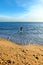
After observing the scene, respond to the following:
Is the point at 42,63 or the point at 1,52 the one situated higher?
the point at 1,52

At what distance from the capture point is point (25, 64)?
6.96 metres

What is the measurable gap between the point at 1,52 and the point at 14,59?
1327 mm

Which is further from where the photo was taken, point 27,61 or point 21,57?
point 21,57

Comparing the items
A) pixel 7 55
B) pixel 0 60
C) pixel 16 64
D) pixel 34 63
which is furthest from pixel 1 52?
pixel 34 63

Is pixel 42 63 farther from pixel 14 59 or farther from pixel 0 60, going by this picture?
pixel 0 60

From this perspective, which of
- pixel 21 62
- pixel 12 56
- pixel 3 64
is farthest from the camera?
pixel 12 56

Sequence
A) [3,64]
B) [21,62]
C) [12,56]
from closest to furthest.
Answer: [3,64] → [21,62] → [12,56]

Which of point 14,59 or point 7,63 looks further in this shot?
point 14,59

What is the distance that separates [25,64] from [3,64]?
1.31 metres

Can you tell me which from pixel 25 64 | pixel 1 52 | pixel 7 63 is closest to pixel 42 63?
pixel 25 64

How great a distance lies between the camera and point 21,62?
7.16 meters

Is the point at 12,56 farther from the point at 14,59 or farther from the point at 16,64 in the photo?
the point at 16,64

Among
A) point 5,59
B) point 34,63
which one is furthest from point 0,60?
point 34,63

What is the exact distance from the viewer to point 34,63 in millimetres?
7324
